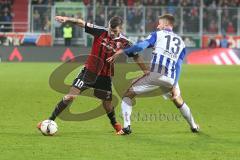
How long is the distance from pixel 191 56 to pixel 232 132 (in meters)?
24.2

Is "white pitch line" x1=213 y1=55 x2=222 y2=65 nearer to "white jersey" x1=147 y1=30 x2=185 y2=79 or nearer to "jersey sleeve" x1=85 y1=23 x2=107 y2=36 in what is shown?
"white jersey" x1=147 y1=30 x2=185 y2=79

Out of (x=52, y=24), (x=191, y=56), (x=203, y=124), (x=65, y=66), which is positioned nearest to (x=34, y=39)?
(x=52, y=24)

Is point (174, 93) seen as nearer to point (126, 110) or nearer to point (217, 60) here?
point (126, 110)

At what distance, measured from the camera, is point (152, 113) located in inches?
581

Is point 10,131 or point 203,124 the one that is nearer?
point 10,131

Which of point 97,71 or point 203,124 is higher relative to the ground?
point 97,71

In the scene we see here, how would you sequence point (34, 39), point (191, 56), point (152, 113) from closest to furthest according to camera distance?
point (152, 113)
point (191, 56)
point (34, 39)

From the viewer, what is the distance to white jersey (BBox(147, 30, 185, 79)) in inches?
440

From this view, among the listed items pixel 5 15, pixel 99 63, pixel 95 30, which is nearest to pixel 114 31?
pixel 95 30

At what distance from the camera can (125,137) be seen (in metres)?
10.9

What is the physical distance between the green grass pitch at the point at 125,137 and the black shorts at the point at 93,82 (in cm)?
72

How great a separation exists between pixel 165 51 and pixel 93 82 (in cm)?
130

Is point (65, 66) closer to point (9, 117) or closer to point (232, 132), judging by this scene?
point (9, 117)

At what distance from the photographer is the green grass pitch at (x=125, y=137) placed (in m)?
A: 9.25
